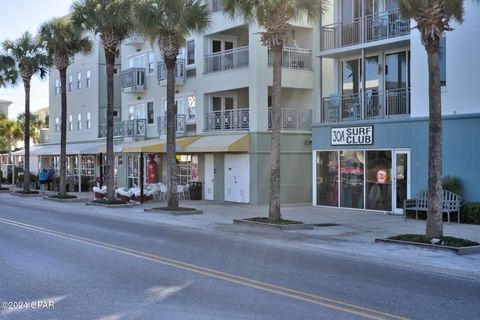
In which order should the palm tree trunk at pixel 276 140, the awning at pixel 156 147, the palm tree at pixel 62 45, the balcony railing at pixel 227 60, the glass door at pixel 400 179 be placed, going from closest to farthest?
the palm tree trunk at pixel 276 140, the glass door at pixel 400 179, the awning at pixel 156 147, the balcony railing at pixel 227 60, the palm tree at pixel 62 45

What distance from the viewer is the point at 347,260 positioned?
11.4 meters

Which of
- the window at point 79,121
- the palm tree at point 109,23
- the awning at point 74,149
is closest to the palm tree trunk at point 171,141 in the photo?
the palm tree at point 109,23

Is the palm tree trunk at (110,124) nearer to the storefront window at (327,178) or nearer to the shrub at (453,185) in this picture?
the storefront window at (327,178)

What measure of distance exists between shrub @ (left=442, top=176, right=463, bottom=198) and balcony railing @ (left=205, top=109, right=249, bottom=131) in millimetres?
10441

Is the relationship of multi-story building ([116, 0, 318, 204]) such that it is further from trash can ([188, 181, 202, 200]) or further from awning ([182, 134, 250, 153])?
trash can ([188, 181, 202, 200])

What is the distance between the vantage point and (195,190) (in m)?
28.3

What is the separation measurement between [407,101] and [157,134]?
51.0 ft

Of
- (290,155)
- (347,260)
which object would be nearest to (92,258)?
(347,260)

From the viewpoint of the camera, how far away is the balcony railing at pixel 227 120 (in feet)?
86.8

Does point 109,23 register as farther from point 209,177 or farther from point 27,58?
point 27,58

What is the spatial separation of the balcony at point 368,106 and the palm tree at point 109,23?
9.19 metres

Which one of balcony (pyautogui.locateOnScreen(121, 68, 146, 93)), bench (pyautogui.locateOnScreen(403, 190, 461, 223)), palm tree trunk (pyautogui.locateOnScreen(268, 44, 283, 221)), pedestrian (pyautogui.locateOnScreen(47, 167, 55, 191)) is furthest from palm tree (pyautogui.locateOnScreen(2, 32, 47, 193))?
bench (pyautogui.locateOnScreen(403, 190, 461, 223))

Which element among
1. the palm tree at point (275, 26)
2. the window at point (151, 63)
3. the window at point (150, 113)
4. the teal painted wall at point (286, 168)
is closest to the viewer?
the palm tree at point (275, 26)

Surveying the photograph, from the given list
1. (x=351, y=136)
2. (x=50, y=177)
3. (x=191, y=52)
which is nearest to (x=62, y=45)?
(x=191, y=52)
